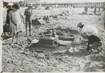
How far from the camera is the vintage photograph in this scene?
54.4 inches

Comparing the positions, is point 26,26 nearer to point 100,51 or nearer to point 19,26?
point 19,26

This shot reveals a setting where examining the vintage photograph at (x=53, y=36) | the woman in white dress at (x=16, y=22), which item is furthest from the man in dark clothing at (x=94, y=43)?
the woman in white dress at (x=16, y=22)

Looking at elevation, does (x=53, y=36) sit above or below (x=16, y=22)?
below

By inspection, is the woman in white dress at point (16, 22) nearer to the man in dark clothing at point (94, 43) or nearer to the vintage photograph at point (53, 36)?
the vintage photograph at point (53, 36)

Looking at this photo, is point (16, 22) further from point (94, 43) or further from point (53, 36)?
point (94, 43)

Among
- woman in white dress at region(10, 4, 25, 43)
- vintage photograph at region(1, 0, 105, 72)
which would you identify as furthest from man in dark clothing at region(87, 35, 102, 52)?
woman in white dress at region(10, 4, 25, 43)

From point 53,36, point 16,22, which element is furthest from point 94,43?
point 16,22

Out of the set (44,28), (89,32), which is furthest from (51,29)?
(89,32)

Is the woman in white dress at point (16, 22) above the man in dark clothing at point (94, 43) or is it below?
above

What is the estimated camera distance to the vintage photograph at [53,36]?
1382 mm

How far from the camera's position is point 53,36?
140 centimetres

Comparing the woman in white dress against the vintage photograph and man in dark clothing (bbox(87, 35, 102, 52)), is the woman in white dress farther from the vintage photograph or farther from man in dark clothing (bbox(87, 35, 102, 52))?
man in dark clothing (bbox(87, 35, 102, 52))

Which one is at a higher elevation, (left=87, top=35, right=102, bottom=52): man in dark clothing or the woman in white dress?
the woman in white dress

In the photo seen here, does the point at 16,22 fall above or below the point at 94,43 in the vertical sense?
above
